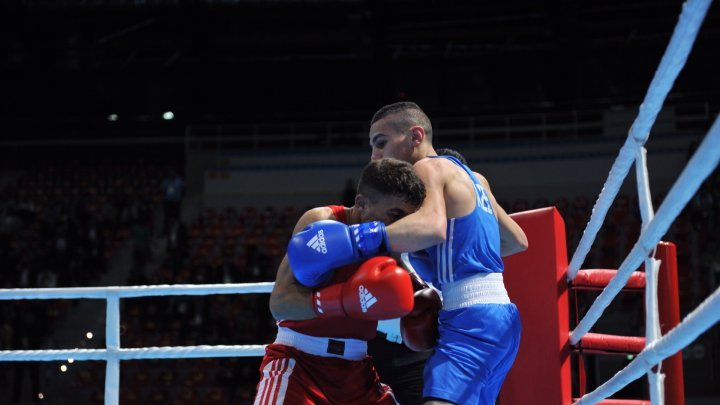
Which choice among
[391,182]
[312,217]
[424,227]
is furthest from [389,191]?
[312,217]

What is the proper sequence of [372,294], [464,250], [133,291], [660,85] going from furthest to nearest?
[133,291], [464,250], [372,294], [660,85]

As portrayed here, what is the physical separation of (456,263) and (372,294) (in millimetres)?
453

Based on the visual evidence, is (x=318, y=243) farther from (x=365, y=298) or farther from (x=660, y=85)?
(x=660, y=85)

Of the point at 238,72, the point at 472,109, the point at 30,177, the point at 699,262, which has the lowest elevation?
the point at 699,262

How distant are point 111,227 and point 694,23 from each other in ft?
41.1

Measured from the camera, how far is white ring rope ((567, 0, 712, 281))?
1195mm

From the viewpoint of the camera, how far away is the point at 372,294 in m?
1.95

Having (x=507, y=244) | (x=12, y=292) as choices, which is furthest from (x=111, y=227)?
(x=507, y=244)

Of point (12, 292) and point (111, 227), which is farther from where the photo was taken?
point (111, 227)

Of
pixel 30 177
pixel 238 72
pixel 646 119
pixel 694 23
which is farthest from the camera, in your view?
pixel 238 72

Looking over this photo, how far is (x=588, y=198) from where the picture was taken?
12.4 m

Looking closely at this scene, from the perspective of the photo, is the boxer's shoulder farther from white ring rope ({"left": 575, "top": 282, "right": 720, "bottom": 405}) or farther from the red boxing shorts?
white ring rope ({"left": 575, "top": 282, "right": 720, "bottom": 405})

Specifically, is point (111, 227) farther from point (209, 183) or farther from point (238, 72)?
point (238, 72)

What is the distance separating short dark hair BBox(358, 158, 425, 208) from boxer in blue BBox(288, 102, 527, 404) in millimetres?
46
